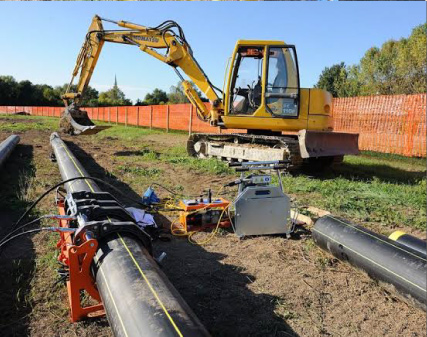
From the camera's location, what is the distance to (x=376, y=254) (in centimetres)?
372

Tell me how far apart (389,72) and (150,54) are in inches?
1320

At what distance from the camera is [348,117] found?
16.4m

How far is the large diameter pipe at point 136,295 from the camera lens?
2055 millimetres

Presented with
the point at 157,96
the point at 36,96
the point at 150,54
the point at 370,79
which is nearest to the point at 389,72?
the point at 370,79

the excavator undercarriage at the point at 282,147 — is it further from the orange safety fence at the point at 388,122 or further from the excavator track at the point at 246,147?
the orange safety fence at the point at 388,122

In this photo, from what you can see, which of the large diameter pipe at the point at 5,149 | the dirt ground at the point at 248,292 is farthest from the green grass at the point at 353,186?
the large diameter pipe at the point at 5,149

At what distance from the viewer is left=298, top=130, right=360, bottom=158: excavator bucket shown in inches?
328

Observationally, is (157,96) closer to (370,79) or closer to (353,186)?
(370,79)

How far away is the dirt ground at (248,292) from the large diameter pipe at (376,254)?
0.13 m

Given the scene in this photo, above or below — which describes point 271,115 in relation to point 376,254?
above

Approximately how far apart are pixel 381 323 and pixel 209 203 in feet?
8.89

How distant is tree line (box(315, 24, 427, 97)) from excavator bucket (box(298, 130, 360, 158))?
953 inches

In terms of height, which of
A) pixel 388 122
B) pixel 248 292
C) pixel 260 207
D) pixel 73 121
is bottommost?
pixel 248 292

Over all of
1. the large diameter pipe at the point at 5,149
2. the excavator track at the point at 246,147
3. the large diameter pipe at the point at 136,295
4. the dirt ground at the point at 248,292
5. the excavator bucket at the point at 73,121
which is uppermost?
the excavator bucket at the point at 73,121
